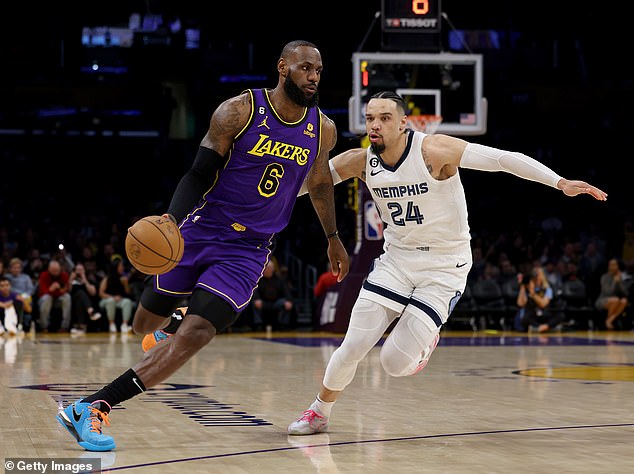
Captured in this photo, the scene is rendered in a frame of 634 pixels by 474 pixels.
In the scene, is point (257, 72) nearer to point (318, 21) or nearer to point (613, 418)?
point (318, 21)

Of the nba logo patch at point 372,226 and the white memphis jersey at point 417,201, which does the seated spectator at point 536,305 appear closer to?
the nba logo patch at point 372,226


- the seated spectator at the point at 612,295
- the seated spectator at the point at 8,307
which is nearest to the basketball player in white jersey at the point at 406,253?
the seated spectator at the point at 8,307

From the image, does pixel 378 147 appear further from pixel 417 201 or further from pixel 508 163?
pixel 508 163

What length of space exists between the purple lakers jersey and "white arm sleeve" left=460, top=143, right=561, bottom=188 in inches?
36.2

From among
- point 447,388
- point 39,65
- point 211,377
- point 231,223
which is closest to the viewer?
point 231,223

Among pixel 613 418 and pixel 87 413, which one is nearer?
pixel 87 413

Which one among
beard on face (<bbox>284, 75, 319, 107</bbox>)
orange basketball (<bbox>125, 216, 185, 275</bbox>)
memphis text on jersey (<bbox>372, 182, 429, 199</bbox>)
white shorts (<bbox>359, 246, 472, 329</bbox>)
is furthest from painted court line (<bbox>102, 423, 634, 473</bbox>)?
beard on face (<bbox>284, 75, 319, 107</bbox>)

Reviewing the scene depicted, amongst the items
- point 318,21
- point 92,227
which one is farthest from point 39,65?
point 318,21

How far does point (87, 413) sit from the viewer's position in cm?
516

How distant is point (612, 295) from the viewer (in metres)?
18.5

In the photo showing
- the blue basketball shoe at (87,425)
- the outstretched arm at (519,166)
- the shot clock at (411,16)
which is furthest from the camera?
the shot clock at (411,16)

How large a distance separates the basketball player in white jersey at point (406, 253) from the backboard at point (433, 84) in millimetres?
9780

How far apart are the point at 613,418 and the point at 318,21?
1976 centimetres

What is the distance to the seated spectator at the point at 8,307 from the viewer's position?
1590 centimetres
